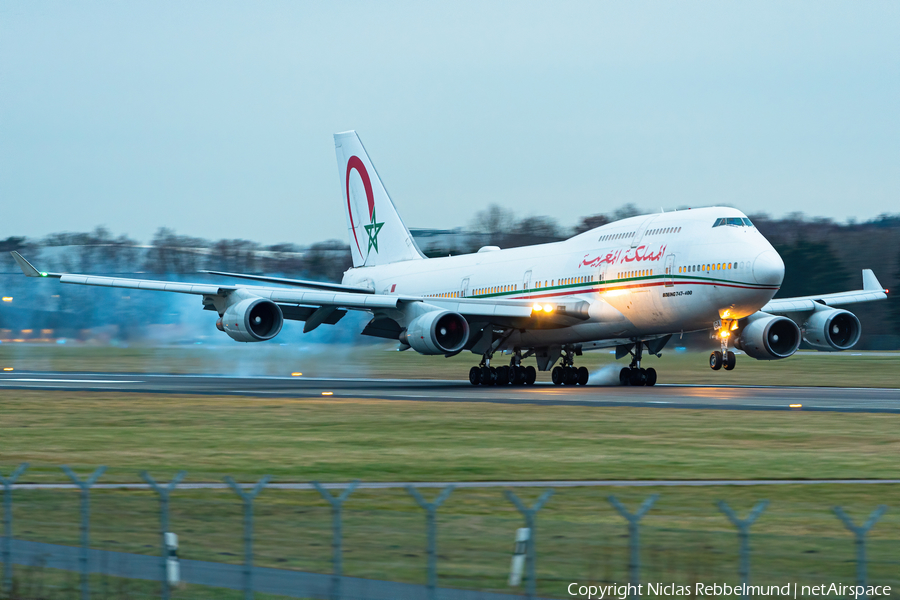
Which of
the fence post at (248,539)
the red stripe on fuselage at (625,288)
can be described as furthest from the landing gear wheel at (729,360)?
the fence post at (248,539)

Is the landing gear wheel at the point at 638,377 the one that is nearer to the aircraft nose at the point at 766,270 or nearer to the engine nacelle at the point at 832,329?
the engine nacelle at the point at 832,329

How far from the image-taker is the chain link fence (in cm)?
739

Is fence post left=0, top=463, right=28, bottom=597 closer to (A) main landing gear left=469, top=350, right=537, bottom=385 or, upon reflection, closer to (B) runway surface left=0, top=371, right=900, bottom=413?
(B) runway surface left=0, top=371, right=900, bottom=413

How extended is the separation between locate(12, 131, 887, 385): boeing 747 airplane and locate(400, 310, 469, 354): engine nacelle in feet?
0.16

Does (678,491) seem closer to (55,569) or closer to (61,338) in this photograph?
(55,569)

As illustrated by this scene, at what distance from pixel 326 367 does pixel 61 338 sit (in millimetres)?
19927

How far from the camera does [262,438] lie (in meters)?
24.1

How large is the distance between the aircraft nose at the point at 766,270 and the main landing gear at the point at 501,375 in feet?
35.7

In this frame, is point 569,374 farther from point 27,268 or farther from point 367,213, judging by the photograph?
point 27,268

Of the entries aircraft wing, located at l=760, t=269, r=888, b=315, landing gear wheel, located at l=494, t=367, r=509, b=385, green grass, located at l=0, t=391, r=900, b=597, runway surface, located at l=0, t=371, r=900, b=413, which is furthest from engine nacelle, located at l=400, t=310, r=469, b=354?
aircraft wing, located at l=760, t=269, r=888, b=315

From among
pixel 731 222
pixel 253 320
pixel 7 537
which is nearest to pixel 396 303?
pixel 253 320

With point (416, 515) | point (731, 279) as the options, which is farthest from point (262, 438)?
point (731, 279)

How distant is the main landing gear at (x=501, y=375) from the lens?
44656mm

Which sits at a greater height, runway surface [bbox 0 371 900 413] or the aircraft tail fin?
the aircraft tail fin
